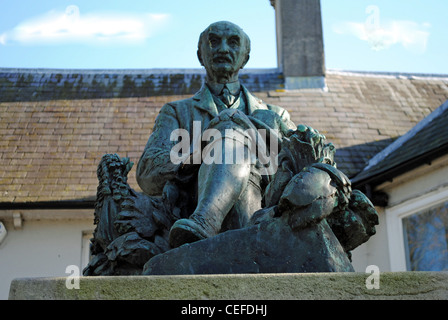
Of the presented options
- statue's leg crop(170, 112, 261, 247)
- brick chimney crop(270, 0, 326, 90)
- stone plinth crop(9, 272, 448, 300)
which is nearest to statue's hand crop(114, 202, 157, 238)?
statue's leg crop(170, 112, 261, 247)

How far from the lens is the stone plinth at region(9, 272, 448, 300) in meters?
3.50

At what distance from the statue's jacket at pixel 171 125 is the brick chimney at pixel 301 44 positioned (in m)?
12.7

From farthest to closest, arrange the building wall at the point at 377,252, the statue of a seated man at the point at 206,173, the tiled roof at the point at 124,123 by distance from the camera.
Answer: the tiled roof at the point at 124,123, the building wall at the point at 377,252, the statue of a seated man at the point at 206,173

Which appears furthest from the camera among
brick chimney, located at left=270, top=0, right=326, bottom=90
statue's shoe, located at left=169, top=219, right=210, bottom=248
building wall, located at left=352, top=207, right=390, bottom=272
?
brick chimney, located at left=270, top=0, right=326, bottom=90

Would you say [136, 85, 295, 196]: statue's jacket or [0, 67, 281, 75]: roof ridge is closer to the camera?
[136, 85, 295, 196]: statue's jacket

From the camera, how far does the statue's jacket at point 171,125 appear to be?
5.68m

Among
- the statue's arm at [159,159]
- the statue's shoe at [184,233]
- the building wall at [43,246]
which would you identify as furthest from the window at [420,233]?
the statue's shoe at [184,233]

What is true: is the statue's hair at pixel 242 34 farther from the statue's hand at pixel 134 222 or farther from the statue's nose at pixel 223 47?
the statue's hand at pixel 134 222

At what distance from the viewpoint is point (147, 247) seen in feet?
16.4

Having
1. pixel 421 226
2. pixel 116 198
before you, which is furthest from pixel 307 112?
pixel 116 198

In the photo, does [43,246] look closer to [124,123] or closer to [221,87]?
[124,123]

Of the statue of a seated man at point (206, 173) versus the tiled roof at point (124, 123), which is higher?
the tiled roof at point (124, 123)

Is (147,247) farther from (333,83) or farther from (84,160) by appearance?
(333,83)

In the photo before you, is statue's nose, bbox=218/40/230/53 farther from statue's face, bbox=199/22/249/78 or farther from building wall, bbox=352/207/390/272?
building wall, bbox=352/207/390/272
